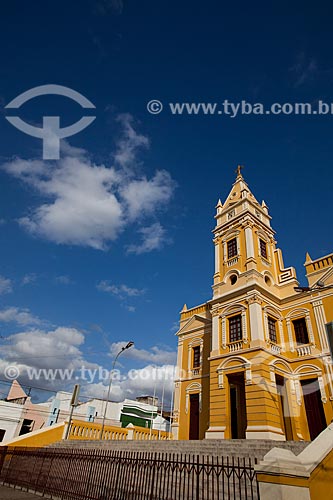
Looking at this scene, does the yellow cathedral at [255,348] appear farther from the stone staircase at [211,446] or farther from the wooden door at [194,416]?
the stone staircase at [211,446]

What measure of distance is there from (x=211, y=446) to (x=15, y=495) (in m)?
6.57

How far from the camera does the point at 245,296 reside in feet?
57.8

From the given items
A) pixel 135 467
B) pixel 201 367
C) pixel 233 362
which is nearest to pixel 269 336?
pixel 233 362

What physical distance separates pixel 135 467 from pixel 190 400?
13021 mm

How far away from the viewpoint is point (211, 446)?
36.4 ft

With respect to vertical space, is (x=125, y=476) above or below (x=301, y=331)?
below

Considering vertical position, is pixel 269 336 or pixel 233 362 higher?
pixel 269 336

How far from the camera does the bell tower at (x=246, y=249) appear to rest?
62.0 ft

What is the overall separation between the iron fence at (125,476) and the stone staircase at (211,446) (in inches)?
18.9

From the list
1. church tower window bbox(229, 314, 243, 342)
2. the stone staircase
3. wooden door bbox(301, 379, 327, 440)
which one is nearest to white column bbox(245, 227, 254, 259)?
church tower window bbox(229, 314, 243, 342)

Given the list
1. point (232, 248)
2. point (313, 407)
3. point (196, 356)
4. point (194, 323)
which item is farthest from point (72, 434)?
point (232, 248)

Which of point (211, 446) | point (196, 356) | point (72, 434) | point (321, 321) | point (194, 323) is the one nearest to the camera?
point (211, 446)

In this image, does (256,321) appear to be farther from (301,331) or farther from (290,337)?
(301,331)

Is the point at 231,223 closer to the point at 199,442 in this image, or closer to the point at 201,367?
the point at 201,367
